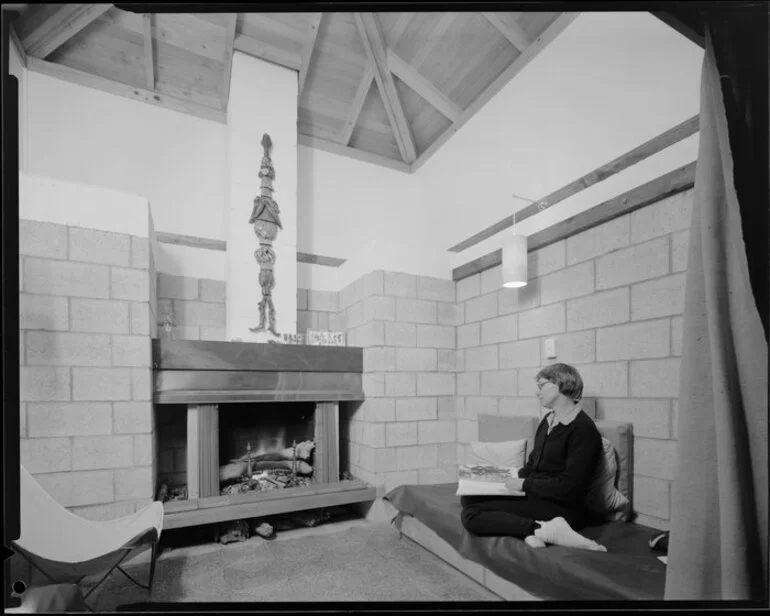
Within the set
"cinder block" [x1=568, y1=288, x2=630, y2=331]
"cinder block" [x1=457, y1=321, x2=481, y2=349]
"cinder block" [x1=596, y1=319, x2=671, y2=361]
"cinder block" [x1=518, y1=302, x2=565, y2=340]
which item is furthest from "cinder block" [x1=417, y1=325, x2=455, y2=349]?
"cinder block" [x1=596, y1=319, x2=671, y2=361]

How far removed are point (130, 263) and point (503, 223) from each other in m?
2.28

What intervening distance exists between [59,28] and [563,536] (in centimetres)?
337

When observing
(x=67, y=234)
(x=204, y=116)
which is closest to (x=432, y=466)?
(x=67, y=234)

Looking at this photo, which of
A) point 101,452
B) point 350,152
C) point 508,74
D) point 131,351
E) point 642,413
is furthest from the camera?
point 350,152

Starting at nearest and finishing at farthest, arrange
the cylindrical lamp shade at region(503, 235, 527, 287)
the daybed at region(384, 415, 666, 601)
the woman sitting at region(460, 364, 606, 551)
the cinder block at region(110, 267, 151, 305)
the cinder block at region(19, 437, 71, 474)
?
the daybed at region(384, 415, 666, 601)
the woman sitting at region(460, 364, 606, 551)
the cinder block at region(19, 437, 71, 474)
the cinder block at region(110, 267, 151, 305)
the cylindrical lamp shade at region(503, 235, 527, 287)

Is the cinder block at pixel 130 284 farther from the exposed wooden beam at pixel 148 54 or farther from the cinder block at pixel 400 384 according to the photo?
the cinder block at pixel 400 384

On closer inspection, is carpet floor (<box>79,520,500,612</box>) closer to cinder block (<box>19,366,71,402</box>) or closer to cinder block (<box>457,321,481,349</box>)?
cinder block (<box>19,366,71,402</box>)

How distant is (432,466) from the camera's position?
277 centimetres

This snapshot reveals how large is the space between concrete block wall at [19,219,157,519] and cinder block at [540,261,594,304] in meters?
2.27

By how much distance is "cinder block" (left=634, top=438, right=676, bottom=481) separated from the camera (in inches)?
62.7

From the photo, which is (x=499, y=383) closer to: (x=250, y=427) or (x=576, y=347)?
(x=576, y=347)

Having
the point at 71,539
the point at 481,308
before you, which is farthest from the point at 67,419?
the point at 481,308

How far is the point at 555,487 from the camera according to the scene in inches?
59.5

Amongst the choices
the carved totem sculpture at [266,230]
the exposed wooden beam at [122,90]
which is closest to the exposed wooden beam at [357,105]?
the carved totem sculpture at [266,230]
